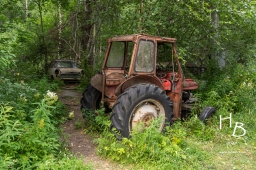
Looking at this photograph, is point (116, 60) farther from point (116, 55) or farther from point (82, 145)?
point (82, 145)

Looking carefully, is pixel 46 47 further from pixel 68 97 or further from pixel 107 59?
pixel 107 59

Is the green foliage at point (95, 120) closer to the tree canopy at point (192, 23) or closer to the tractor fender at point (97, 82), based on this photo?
the tractor fender at point (97, 82)

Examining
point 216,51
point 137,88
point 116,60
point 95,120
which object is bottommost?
point 95,120

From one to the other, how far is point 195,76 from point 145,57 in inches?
163

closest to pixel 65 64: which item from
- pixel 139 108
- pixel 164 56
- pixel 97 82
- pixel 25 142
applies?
pixel 164 56

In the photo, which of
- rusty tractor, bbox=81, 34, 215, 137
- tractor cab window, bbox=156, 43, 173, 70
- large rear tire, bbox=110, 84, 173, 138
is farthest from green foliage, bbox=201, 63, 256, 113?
large rear tire, bbox=110, 84, 173, 138

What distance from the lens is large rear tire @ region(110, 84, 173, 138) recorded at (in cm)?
491

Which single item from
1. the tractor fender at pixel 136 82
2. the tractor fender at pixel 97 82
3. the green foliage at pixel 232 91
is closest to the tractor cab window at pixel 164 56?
the green foliage at pixel 232 91

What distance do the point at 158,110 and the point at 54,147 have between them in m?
2.22

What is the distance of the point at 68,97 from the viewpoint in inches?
408

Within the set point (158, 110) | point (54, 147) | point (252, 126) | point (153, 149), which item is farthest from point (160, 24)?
point (54, 147)

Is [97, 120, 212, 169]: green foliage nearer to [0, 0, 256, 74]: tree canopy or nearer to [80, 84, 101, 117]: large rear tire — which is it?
[80, 84, 101, 117]: large rear tire

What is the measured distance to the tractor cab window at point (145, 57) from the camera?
5.32 meters

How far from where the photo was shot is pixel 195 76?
902 cm
